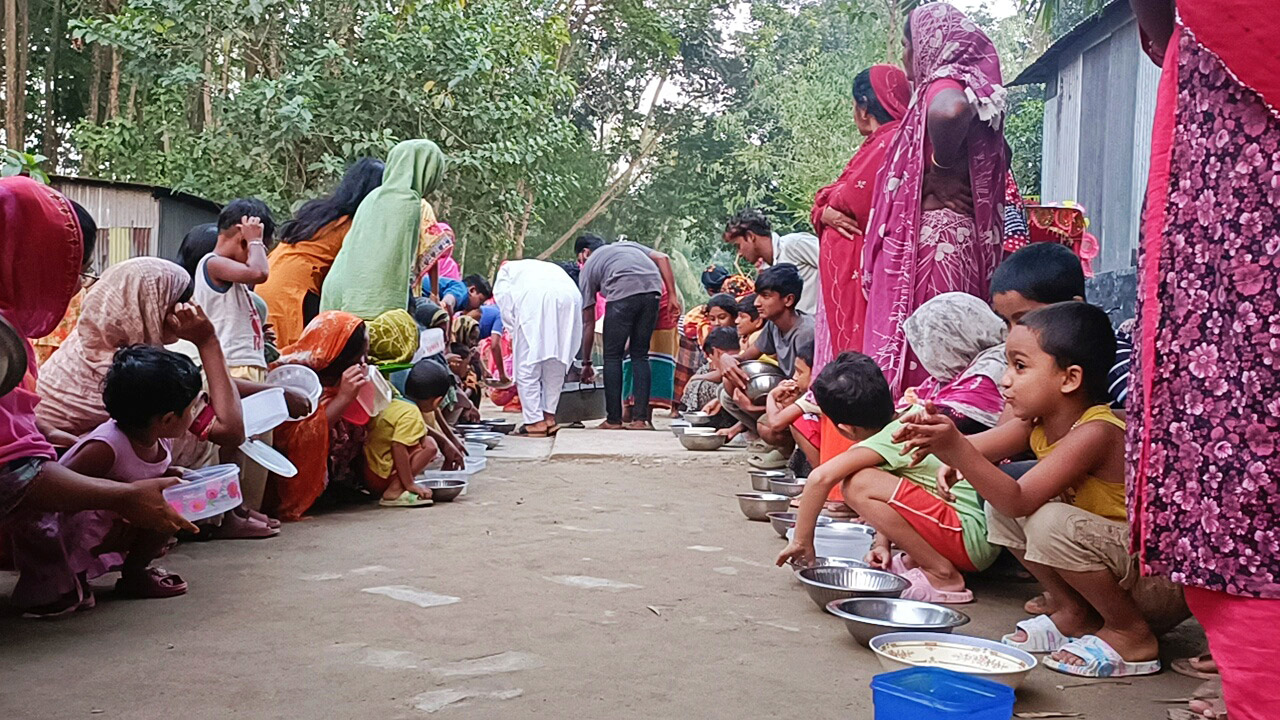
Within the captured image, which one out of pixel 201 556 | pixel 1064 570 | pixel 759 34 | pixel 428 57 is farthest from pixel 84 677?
pixel 759 34

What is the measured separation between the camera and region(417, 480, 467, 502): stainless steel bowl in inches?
202

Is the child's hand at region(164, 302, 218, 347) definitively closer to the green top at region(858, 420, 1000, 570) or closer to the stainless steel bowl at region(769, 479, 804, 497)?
the green top at region(858, 420, 1000, 570)

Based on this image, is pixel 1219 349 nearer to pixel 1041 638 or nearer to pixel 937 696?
pixel 937 696

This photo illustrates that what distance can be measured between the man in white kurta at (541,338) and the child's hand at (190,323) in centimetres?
513

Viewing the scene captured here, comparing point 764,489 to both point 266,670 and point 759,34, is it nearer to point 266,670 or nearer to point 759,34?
point 266,670

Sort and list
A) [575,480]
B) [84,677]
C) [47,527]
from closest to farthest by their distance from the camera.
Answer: [84,677] < [47,527] < [575,480]

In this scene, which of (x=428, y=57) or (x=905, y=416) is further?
(x=428, y=57)

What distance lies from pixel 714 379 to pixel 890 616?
5149 mm

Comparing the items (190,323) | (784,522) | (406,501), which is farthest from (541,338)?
(190,323)

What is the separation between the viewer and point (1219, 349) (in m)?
1.67

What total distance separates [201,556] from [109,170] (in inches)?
363

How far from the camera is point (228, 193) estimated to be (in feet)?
32.9

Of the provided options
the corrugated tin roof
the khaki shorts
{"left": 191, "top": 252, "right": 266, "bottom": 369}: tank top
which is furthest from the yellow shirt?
the corrugated tin roof

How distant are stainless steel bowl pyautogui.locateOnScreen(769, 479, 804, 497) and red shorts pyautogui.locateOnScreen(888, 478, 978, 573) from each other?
5.26 ft
